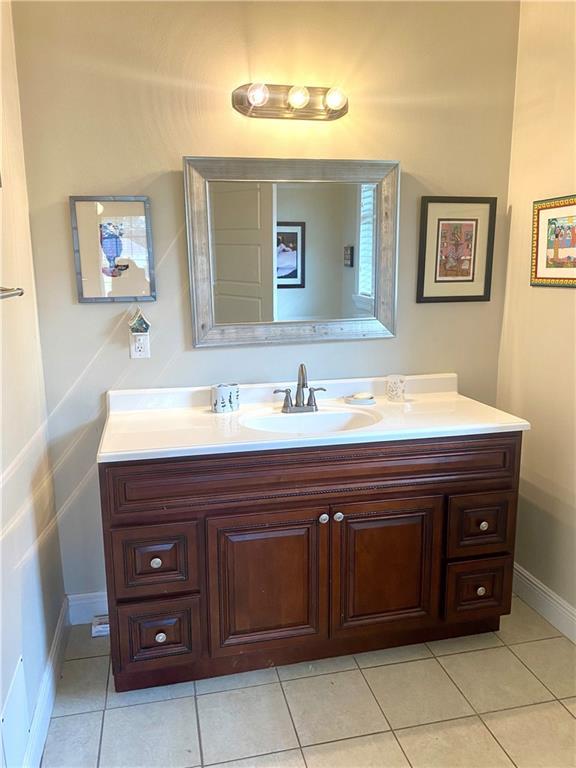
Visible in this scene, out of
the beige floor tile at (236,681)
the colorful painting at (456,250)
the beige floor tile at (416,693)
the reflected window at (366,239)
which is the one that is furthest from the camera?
the colorful painting at (456,250)

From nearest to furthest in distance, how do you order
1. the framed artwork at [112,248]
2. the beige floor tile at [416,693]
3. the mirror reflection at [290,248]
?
the beige floor tile at [416,693]
the framed artwork at [112,248]
the mirror reflection at [290,248]

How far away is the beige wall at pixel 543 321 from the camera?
217 centimetres

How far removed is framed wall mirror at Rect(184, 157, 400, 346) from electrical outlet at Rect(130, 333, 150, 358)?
0.62ft

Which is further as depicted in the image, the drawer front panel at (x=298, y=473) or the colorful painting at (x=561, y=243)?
the colorful painting at (x=561, y=243)

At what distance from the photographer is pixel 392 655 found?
7.11ft

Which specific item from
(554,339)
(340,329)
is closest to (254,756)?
(340,329)

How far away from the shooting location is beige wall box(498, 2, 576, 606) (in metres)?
2.17

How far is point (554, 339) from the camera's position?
2.28 m

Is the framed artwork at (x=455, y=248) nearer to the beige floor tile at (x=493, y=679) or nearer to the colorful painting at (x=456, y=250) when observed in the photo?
the colorful painting at (x=456, y=250)

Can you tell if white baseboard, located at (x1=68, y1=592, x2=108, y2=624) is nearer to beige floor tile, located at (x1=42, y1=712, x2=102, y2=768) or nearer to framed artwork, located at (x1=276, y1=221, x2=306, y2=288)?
beige floor tile, located at (x1=42, y1=712, x2=102, y2=768)

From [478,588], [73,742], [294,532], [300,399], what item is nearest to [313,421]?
[300,399]

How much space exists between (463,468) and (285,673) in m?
0.97

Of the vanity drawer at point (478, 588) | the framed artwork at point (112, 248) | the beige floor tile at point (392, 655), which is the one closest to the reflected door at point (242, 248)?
the framed artwork at point (112, 248)

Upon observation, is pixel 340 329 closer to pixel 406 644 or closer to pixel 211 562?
pixel 211 562
